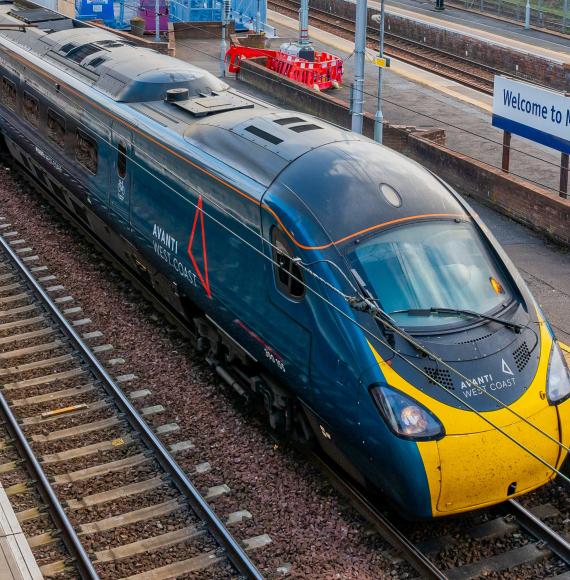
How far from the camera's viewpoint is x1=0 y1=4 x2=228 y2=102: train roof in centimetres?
1343

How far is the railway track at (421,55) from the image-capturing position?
31.6 m

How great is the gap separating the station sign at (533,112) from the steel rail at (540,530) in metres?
8.97

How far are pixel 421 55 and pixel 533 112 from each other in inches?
738

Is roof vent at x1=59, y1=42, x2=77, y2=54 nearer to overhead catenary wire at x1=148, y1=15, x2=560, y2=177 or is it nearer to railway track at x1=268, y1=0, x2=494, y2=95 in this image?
overhead catenary wire at x1=148, y1=15, x2=560, y2=177

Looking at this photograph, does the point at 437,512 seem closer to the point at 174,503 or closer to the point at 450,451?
the point at 450,451

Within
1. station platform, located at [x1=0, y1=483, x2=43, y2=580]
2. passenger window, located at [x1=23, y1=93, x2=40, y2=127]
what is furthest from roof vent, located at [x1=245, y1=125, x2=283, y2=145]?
passenger window, located at [x1=23, y1=93, x2=40, y2=127]

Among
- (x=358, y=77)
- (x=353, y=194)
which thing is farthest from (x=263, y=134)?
(x=358, y=77)

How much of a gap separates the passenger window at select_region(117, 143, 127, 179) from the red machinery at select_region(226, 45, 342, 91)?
16235 millimetres

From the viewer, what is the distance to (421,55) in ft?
117

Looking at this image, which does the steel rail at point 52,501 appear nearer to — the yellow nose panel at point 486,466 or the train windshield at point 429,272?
the yellow nose panel at point 486,466

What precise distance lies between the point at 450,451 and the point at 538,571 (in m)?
1.35

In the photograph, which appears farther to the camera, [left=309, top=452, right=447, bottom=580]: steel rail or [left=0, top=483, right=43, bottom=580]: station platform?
[left=309, top=452, right=447, bottom=580]: steel rail

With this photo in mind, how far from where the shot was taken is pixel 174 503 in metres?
9.65

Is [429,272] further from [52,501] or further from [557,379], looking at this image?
[52,501]
